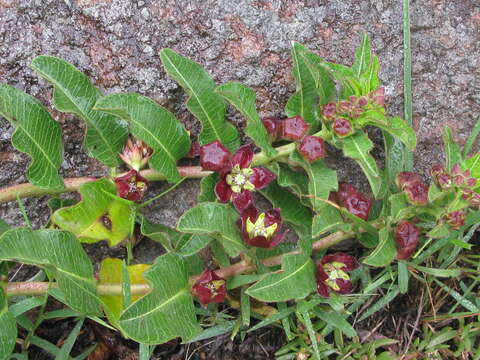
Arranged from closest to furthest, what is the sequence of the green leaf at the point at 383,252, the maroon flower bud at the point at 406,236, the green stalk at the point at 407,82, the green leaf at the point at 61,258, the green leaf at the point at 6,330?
the green leaf at the point at 61,258
the green leaf at the point at 6,330
the green leaf at the point at 383,252
the maroon flower bud at the point at 406,236
the green stalk at the point at 407,82

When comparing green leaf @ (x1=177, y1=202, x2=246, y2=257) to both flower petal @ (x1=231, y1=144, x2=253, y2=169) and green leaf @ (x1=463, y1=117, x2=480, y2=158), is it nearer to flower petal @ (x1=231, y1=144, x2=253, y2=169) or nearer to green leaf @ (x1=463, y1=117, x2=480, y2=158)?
flower petal @ (x1=231, y1=144, x2=253, y2=169)

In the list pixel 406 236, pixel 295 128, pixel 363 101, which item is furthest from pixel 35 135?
pixel 406 236

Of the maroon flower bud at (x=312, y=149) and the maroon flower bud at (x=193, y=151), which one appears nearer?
the maroon flower bud at (x=312, y=149)

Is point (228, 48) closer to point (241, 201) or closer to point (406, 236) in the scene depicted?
point (241, 201)

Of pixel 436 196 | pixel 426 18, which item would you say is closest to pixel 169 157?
pixel 436 196

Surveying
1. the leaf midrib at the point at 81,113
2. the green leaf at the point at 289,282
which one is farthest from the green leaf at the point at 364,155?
the leaf midrib at the point at 81,113

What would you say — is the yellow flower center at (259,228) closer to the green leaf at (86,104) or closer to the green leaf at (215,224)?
the green leaf at (215,224)
